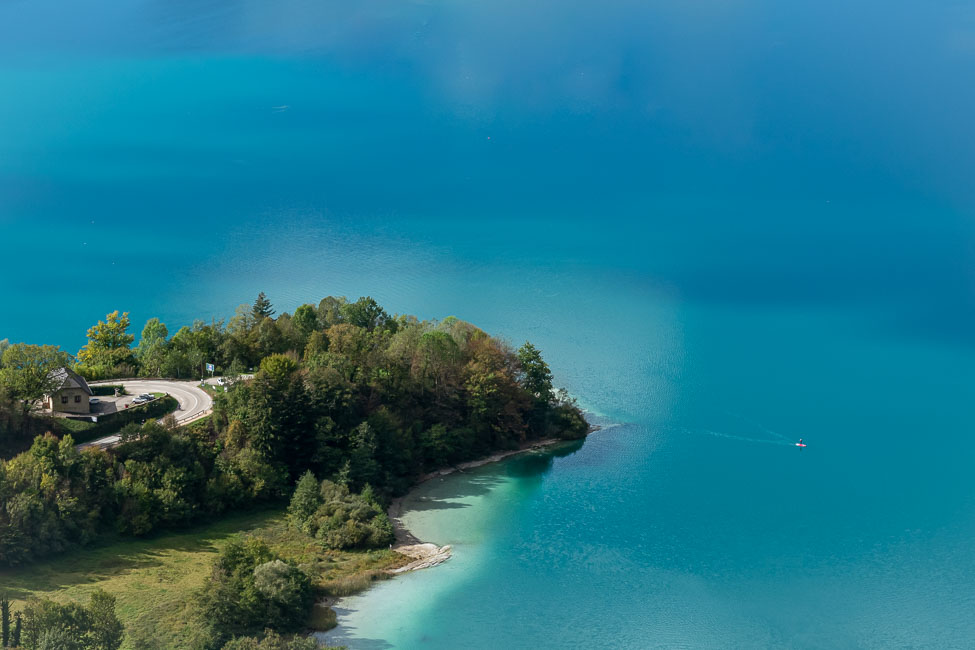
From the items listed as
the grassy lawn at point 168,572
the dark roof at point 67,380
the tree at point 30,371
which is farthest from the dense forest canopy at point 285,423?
the grassy lawn at point 168,572

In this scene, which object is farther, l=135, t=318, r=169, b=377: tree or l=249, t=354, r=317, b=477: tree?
l=135, t=318, r=169, b=377: tree

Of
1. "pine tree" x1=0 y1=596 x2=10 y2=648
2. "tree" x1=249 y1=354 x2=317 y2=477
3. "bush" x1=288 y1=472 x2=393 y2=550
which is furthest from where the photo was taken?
"tree" x1=249 y1=354 x2=317 y2=477

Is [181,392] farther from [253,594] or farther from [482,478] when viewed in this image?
[253,594]

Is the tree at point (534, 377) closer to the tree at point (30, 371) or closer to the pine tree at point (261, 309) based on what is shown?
the pine tree at point (261, 309)

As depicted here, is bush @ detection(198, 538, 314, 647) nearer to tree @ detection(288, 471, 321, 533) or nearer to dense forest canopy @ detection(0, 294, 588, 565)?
dense forest canopy @ detection(0, 294, 588, 565)

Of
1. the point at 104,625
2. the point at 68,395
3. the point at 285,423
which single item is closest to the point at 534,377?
the point at 285,423

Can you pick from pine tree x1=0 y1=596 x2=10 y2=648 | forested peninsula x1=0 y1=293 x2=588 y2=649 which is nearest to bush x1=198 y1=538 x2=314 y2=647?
forested peninsula x1=0 y1=293 x2=588 y2=649
